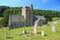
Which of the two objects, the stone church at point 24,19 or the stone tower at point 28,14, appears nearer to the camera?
the stone church at point 24,19

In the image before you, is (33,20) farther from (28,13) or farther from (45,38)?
(45,38)

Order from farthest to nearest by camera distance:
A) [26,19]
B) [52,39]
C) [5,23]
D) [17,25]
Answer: [5,23], [26,19], [17,25], [52,39]

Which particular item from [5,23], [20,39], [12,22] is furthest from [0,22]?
[20,39]

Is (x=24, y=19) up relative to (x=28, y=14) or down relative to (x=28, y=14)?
down

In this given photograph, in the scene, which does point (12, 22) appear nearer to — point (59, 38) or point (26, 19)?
point (26, 19)

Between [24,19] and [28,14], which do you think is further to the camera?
[28,14]

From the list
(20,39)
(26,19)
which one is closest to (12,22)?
(26,19)

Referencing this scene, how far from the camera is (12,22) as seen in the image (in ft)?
262

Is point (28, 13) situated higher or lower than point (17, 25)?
higher

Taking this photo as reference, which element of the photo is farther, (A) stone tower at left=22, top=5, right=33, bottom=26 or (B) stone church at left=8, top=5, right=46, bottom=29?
(A) stone tower at left=22, top=5, right=33, bottom=26

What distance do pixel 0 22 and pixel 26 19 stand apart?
56.8ft

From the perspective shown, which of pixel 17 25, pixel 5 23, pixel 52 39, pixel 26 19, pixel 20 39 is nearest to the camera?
pixel 52 39

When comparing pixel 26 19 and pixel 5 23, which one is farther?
pixel 5 23

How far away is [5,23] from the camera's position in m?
92.9
